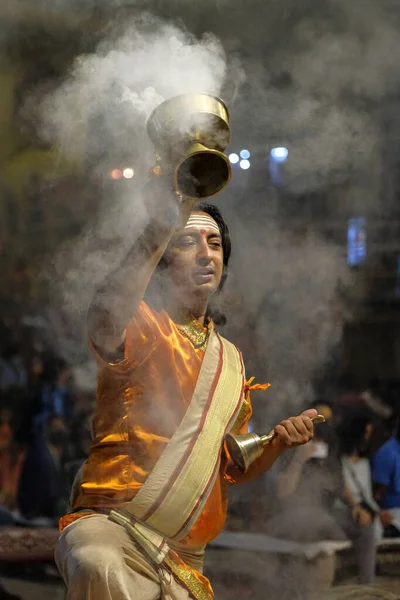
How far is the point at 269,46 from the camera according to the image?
4273 millimetres

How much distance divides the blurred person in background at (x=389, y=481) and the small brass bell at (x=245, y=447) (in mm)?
2569

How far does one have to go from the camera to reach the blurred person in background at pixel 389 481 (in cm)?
547

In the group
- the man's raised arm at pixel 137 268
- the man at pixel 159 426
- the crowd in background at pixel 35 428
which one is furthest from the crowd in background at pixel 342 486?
the man's raised arm at pixel 137 268

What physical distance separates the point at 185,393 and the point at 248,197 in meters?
1.39

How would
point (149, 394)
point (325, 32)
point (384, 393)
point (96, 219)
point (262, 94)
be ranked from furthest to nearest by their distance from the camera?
point (384, 393) < point (325, 32) < point (262, 94) < point (96, 219) < point (149, 394)

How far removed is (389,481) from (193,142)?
3.49 m

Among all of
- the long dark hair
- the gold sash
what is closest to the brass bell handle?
the gold sash

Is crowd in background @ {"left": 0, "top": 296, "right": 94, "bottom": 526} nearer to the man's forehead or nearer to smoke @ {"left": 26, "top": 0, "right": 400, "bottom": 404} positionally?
smoke @ {"left": 26, "top": 0, "right": 400, "bottom": 404}

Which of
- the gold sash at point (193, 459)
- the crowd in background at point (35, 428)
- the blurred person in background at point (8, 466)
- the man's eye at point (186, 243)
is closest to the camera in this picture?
the gold sash at point (193, 459)

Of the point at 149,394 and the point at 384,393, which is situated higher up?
the point at 384,393

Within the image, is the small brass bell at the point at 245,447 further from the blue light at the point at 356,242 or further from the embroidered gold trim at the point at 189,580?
the blue light at the point at 356,242

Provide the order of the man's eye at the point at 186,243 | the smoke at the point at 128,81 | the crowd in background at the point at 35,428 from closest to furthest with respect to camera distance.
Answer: the man's eye at the point at 186,243
the smoke at the point at 128,81
the crowd in background at the point at 35,428

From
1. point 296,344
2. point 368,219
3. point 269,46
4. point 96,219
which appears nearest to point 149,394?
point 96,219

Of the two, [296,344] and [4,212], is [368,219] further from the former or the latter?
[4,212]
